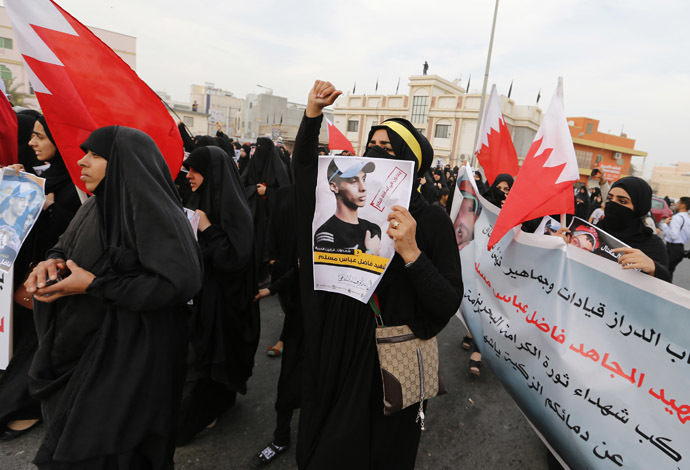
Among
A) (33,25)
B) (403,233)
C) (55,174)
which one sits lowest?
(55,174)

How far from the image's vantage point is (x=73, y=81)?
2.30 metres

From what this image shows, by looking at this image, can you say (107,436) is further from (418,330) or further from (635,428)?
(635,428)

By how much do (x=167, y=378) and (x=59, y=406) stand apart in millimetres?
403

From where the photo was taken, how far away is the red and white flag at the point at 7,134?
275 cm

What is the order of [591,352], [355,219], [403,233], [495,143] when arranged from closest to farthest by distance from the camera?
[403,233] < [355,219] < [591,352] < [495,143]

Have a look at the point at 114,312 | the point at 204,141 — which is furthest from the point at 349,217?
the point at 204,141

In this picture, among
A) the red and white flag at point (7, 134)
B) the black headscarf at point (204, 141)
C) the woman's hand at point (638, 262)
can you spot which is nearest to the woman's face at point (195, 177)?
the red and white flag at point (7, 134)

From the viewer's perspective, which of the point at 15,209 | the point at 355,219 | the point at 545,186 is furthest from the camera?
the point at 545,186

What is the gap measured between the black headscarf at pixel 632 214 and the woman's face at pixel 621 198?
14 mm

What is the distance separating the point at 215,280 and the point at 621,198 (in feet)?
9.40

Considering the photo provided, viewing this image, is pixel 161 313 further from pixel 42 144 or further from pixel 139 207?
pixel 42 144

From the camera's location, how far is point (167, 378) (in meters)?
1.69

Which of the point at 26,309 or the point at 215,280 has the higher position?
the point at 215,280

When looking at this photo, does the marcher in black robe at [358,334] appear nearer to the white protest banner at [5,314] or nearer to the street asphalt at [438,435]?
the street asphalt at [438,435]
